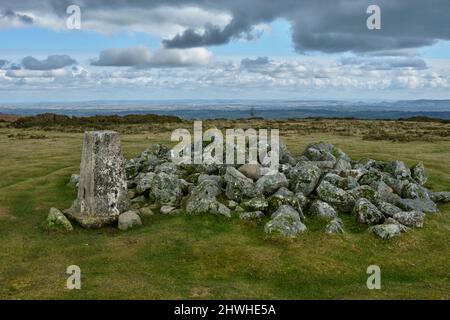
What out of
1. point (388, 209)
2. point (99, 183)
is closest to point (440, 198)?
point (388, 209)

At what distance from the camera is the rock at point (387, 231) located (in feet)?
66.8

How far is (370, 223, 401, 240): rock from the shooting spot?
20.4 metres

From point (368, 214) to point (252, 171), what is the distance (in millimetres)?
7790

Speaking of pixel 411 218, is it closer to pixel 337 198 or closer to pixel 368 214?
pixel 368 214

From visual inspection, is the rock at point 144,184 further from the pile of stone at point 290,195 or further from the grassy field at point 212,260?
the grassy field at point 212,260

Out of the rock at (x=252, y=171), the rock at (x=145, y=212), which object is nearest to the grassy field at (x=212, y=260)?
the rock at (x=145, y=212)

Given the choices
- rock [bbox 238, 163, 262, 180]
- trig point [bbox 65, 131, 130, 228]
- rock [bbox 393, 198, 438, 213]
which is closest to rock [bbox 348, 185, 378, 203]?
rock [bbox 393, 198, 438, 213]

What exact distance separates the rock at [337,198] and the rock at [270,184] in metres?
2.25

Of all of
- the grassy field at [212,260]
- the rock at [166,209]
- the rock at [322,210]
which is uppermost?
the rock at [322,210]

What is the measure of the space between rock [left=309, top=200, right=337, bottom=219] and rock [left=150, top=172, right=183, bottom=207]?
7.44 metres

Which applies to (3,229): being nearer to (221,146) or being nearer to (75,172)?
(75,172)

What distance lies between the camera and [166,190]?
2553 centimetres
